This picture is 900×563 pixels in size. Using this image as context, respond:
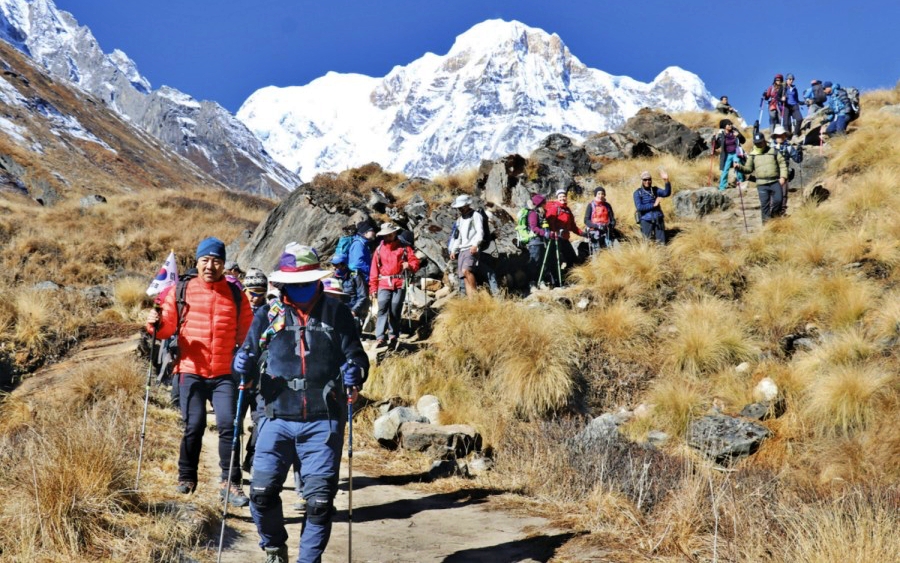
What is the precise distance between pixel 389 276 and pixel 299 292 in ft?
18.8

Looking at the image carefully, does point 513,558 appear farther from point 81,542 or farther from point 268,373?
point 81,542

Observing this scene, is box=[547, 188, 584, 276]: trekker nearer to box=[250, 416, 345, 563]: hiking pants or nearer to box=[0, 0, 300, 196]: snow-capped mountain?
box=[250, 416, 345, 563]: hiking pants

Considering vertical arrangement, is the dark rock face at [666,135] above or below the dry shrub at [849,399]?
above

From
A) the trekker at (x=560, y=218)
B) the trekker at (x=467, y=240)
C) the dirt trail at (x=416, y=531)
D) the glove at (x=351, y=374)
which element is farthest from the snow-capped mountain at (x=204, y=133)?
the glove at (x=351, y=374)

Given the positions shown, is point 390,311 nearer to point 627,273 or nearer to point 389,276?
point 389,276

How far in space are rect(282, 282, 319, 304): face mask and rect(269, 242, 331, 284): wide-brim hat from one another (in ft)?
0.31

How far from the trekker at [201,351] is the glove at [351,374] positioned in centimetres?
180

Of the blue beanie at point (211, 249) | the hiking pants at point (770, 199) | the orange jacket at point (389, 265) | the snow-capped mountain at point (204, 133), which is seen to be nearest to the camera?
the blue beanie at point (211, 249)

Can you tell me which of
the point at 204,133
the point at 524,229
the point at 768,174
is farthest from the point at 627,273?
the point at 204,133

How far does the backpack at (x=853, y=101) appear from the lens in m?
20.2

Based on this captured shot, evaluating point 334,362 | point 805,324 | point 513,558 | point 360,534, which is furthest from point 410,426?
point 805,324

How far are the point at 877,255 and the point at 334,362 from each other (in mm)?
10620

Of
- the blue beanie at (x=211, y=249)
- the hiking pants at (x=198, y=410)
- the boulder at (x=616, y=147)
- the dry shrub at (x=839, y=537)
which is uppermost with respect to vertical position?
the boulder at (x=616, y=147)

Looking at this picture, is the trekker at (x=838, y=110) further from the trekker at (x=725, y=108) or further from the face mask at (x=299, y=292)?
the face mask at (x=299, y=292)
